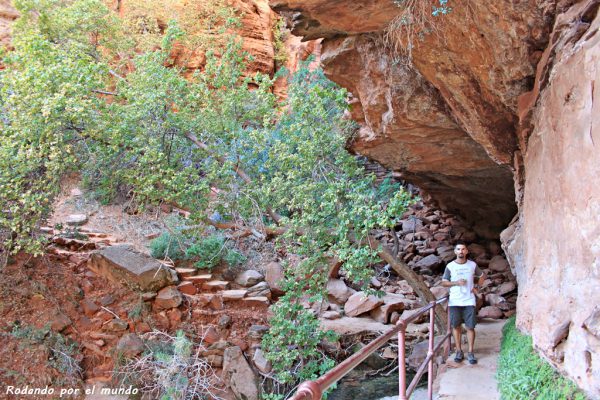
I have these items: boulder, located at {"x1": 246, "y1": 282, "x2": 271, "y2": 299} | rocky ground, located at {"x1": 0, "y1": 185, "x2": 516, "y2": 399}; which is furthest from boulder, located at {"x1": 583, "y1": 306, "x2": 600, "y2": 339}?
boulder, located at {"x1": 246, "y1": 282, "x2": 271, "y2": 299}

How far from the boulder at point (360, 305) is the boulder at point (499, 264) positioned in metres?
3.92

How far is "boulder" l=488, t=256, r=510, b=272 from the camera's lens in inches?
491

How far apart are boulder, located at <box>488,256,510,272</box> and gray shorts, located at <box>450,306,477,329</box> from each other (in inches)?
285

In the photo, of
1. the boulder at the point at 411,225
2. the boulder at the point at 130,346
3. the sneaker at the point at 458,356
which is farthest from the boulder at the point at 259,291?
the boulder at the point at 411,225

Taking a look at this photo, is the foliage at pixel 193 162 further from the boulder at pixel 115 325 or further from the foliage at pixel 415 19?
the foliage at pixel 415 19

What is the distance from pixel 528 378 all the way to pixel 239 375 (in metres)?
5.38

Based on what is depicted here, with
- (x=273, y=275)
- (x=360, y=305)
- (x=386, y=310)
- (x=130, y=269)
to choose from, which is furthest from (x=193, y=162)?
(x=386, y=310)

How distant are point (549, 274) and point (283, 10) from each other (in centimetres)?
409

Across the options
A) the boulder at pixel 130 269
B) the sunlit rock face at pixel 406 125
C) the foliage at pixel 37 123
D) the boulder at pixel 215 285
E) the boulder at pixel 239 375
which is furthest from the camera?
→ the boulder at pixel 215 285

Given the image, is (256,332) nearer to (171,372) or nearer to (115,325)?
(171,372)

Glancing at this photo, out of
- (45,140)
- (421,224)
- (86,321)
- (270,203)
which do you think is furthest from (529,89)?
(421,224)

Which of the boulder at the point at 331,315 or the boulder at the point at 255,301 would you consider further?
the boulder at the point at 331,315

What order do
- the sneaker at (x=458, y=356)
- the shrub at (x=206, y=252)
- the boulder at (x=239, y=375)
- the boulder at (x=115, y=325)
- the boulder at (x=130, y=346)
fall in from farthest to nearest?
the shrub at (x=206, y=252) < the boulder at (x=115, y=325) < the boulder at (x=130, y=346) < the boulder at (x=239, y=375) < the sneaker at (x=458, y=356)

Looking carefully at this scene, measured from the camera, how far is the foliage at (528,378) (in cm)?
336
